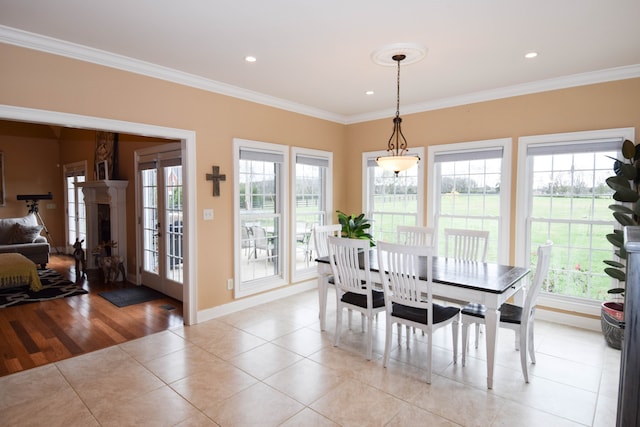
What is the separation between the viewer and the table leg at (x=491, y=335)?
2676 millimetres

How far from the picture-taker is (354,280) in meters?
3.30

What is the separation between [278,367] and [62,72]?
3.11 metres

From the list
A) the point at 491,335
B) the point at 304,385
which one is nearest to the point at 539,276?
the point at 491,335

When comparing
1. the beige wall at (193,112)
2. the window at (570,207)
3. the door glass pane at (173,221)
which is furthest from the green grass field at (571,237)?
the door glass pane at (173,221)

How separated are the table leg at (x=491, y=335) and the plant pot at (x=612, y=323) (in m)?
1.48

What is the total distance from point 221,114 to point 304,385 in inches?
120

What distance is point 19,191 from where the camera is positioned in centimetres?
801

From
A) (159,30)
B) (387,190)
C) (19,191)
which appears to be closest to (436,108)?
(387,190)

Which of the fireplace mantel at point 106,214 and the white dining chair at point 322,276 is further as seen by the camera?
the fireplace mantel at point 106,214

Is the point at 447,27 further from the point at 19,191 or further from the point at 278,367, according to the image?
the point at 19,191

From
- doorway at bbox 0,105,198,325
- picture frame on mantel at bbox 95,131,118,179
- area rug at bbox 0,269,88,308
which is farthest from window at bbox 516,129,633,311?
area rug at bbox 0,269,88,308

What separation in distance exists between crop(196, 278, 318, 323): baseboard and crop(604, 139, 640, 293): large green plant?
143 inches

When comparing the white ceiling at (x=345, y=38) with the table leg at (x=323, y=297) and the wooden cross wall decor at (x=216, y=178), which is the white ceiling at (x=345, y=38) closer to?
the wooden cross wall decor at (x=216, y=178)

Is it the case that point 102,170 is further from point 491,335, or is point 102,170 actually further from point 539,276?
point 539,276
